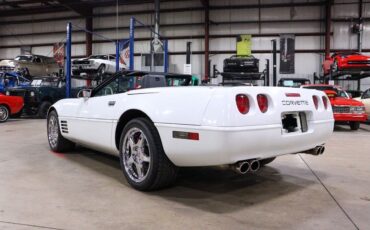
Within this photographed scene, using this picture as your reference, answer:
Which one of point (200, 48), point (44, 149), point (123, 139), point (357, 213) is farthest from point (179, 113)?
point (200, 48)

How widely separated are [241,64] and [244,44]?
397cm

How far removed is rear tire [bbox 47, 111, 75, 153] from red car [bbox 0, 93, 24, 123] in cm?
624

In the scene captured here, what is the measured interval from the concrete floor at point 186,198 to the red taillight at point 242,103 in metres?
0.78

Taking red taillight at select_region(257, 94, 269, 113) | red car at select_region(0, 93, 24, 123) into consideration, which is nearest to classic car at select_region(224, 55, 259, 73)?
red car at select_region(0, 93, 24, 123)

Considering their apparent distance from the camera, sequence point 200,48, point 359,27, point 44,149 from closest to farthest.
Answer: point 44,149 < point 359,27 < point 200,48

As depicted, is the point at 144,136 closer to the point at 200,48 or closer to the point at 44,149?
the point at 44,149

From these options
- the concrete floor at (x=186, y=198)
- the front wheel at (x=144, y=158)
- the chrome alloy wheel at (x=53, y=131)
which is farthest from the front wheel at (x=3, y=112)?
the front wheel at (x=144, y=158)

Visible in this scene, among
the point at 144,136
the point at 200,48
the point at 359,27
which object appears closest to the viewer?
the point at 144,136

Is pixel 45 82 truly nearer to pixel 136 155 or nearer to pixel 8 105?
pixel 8 105

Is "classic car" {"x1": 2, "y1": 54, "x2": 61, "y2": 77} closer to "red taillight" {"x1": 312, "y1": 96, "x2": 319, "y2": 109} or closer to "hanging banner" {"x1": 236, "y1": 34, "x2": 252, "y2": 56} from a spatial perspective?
"hanging banner" {"x1": 236, "y1": 34, "x2": 252, "y2": 56}

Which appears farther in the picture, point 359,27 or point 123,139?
point 359,27

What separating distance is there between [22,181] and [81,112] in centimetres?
102

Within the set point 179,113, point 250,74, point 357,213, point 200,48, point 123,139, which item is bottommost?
point 357,213

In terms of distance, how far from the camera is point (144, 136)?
2.91 m
